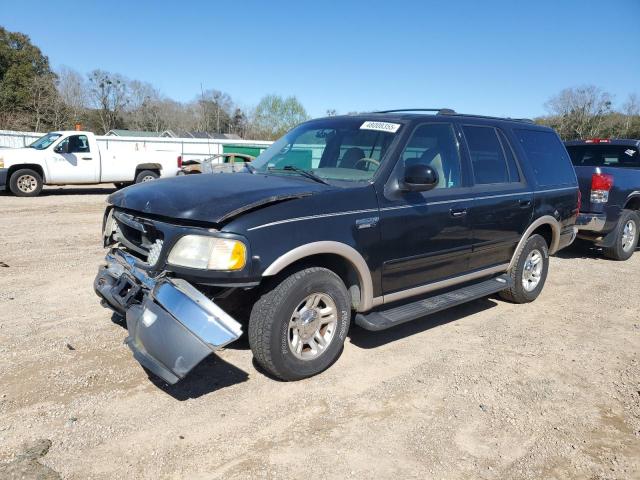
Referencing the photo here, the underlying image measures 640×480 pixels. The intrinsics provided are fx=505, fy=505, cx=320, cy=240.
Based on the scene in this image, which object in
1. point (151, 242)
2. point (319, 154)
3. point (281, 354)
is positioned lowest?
point (281, 354)

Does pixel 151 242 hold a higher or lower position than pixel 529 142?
lower

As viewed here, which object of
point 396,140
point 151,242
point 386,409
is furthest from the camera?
point 396,140

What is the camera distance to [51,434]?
2.96m

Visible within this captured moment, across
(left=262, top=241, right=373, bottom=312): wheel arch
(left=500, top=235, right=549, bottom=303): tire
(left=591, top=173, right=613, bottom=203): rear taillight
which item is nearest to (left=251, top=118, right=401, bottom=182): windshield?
(left=262, top=241, right=373, bottom=312): wheel arch

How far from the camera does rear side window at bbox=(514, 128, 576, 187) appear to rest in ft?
18.5

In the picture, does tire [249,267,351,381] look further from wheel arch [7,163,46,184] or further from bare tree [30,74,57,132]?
bare tree [30,74,57,132]

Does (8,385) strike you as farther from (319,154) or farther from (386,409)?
(319,154)

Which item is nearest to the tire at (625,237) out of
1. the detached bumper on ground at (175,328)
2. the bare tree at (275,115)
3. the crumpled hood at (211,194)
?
the crumpled hood at (211,194)

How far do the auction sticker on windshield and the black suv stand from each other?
0.02 metres

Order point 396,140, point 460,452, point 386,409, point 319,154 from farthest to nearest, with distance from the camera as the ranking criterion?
point 319,154, point 396,140, point 386,409, point 460,452

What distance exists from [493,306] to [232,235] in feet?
12.2

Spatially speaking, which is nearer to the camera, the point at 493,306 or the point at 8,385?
the point at 8,385

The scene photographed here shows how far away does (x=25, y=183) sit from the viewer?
47.3 ft

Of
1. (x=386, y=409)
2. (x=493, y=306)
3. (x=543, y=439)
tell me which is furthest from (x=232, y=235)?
(x=493, y=306)
